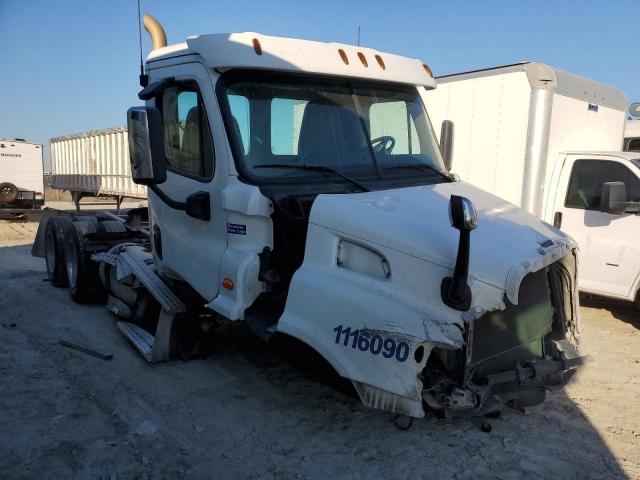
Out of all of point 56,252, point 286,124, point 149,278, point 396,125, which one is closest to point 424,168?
point 396,125

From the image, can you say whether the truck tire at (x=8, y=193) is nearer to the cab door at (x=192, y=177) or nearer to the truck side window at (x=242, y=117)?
the cab door at (x=192, y=177)

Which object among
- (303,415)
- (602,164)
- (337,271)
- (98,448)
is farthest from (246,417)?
(602,164)

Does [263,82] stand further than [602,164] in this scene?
No

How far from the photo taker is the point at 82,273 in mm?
6633

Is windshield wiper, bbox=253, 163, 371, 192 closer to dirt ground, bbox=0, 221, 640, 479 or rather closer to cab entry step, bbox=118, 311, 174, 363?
dirt ground, bbox=0, 221, 640, 479

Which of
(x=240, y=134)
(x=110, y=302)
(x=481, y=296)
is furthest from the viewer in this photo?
(x=110, y=302)

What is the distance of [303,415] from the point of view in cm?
380

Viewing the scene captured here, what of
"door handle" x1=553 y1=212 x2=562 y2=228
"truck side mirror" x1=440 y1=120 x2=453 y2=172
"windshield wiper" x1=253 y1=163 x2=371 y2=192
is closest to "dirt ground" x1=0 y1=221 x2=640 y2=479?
"windshield wiper" x1=253 y1=163 x2=371 y2=192

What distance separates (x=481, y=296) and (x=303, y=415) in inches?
68.3

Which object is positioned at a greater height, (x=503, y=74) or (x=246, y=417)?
(x=503, y=74)

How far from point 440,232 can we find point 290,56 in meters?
1.64

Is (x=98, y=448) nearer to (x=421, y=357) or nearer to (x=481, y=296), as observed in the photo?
(x=421, y=357)

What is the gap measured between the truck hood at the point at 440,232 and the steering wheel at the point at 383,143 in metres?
0.51

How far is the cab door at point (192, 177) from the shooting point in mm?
3693
